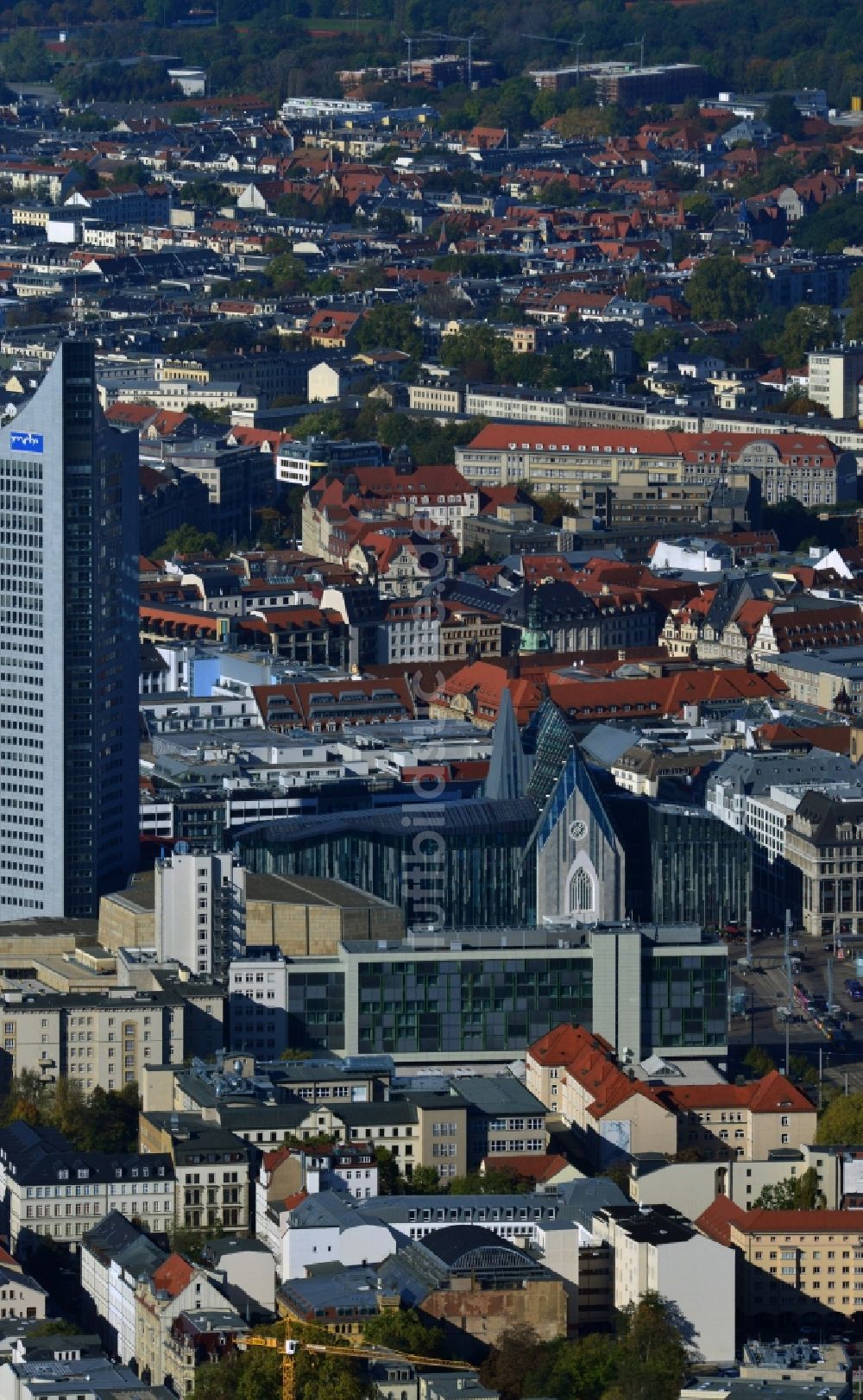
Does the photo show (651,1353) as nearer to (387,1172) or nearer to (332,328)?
(387,1172)

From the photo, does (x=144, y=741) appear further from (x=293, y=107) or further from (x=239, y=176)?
(x=293, y=107)

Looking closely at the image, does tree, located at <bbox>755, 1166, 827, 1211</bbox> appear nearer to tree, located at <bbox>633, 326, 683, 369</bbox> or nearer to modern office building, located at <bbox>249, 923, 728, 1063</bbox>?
modern office building, located at <bbox>249, 923, 728, 1063</bbox>

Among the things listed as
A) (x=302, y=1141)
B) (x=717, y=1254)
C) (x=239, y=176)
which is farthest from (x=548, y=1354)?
(x=239, y=176)

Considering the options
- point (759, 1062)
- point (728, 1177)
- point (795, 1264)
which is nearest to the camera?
point (795, 1264)

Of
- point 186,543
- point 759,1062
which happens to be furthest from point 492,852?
point 186,543

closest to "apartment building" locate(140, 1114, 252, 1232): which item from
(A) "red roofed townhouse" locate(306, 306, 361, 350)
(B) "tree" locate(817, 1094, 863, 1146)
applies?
(B) "tree" locate(817, 1094, 863, 1146)
